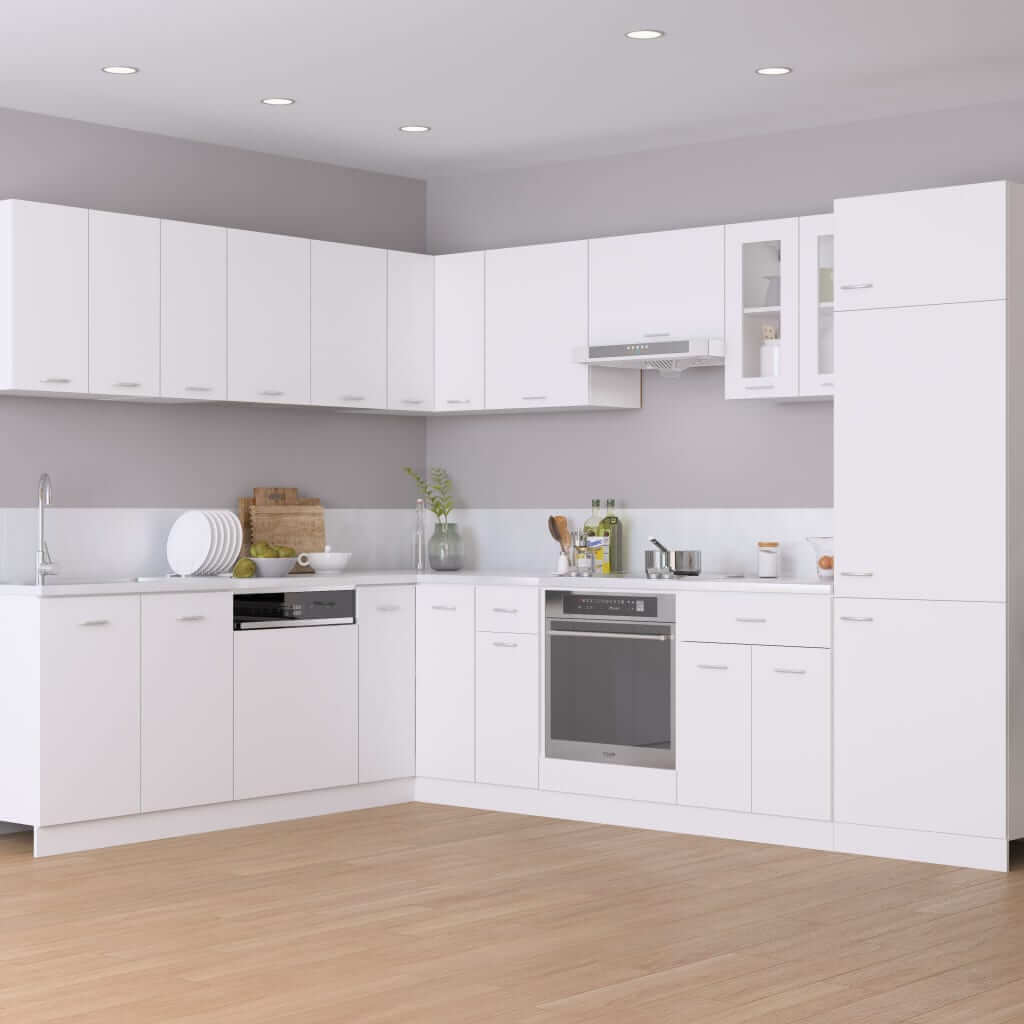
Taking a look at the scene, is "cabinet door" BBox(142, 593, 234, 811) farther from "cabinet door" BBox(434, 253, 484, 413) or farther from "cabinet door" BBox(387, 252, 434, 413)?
"cabinet door" BBox(434, 253, 484, 413)

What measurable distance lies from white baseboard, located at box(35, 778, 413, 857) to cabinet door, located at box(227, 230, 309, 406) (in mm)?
1585

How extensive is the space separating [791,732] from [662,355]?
1.57 meters

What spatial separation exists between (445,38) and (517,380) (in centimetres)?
190

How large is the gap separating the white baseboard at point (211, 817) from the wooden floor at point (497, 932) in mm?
93

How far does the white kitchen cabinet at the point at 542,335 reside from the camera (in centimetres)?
688

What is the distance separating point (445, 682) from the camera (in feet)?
22.5

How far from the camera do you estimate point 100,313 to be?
20.3 feet

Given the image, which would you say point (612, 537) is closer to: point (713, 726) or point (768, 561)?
point (768, 561)

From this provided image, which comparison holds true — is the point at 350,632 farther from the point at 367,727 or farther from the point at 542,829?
the point at 542,829

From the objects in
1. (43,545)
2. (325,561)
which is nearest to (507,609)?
(325,561)

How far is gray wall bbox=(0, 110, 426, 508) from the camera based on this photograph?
21.0 feet

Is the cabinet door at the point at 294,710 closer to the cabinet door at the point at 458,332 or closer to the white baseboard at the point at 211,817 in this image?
the white baseboard at the point at 211,817

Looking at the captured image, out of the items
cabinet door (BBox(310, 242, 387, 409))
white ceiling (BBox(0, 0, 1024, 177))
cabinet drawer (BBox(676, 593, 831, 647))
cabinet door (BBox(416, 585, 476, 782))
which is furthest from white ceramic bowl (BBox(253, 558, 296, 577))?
white ceiling (BBox(0, 0, 1024, 177))

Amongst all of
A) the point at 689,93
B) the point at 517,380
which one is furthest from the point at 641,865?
the point at 689,93
